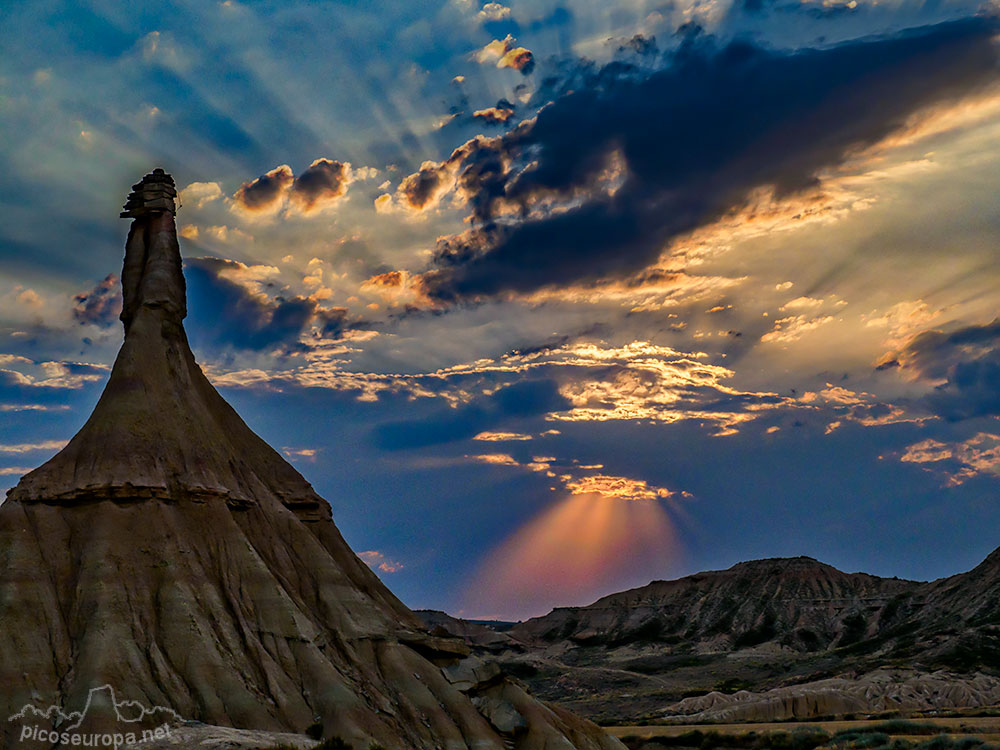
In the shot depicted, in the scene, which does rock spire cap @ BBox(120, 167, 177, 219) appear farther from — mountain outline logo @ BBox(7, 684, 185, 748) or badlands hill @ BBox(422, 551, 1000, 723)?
badlands hill @ BBox(422, 551, 1000, 723)

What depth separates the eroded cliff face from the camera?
37.6 m

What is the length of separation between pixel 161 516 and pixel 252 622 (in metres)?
7.24

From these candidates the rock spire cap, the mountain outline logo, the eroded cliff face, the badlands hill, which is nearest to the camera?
the mountain outline logo

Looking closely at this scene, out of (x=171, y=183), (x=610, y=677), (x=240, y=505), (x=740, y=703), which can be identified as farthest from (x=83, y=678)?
(x=610, y=677)

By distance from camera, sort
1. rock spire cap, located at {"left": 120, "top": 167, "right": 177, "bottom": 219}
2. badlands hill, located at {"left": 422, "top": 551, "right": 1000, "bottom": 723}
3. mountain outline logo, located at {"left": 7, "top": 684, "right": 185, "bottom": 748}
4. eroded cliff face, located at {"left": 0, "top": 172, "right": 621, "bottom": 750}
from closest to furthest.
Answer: mountain outline logo, located at {"left": 7, "top": 684, "right": 185, "bottom": 748} → eroded cliff face, located at {"left": 0, "top": 172, "right": 621, "bottom": 750} → rock spire cap, located at {"left": 120, "top": 167, "right": 177, "bottom": 219} → badlands hill, located at {"left": 422, "top": 551, "right": 1000, "bottom": 723}

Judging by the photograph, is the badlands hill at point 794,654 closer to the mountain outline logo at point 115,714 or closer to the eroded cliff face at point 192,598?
the eroded cliff face at point 192,598

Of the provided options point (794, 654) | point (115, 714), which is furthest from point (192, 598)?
point (794, 654)

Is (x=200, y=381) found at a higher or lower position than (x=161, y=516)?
higher

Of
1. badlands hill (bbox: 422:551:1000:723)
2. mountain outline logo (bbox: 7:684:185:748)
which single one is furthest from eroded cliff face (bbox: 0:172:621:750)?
badlands hill (bbox: 422:551:1000:723)

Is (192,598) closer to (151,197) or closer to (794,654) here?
(151,197)

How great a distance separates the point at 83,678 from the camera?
35906mm

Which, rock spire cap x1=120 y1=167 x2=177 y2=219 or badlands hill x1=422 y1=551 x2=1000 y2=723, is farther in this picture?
badlands hill x1=422 y1=551 x2=1000 y2=723

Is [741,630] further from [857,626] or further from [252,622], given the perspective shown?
[252,622]

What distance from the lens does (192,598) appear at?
135 feet
